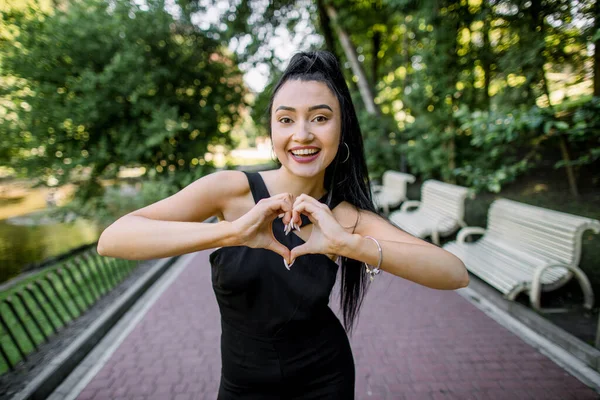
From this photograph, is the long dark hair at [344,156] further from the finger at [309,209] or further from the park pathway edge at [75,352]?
the park pathway edge at [75,352]

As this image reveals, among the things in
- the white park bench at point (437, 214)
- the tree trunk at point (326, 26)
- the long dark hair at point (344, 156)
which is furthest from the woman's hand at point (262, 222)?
the tree trunk at point (326, 26)

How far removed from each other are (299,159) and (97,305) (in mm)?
4854

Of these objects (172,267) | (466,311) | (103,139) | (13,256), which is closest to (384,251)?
(466,311)

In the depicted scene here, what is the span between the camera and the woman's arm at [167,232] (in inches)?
45.5

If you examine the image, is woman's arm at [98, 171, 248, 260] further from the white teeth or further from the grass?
the grass

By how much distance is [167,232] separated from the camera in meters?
1.20

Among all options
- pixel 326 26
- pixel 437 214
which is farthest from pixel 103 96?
pixel 437 214

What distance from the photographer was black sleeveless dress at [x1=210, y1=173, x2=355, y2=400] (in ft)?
4.66

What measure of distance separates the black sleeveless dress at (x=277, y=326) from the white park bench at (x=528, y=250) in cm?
318

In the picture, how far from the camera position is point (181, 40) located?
1110 cm

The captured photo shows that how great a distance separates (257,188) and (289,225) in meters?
0.43

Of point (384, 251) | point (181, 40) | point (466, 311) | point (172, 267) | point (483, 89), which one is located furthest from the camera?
point (181, 40)

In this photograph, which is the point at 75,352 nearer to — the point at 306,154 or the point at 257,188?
the point at 257,188

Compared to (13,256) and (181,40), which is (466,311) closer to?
(181,40)
